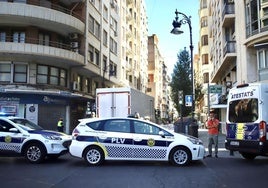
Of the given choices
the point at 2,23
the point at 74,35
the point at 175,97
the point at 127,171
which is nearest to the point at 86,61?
the point at 74,35

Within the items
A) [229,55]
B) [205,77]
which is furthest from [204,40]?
[229,55]

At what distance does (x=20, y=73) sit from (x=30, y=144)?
52.5ft

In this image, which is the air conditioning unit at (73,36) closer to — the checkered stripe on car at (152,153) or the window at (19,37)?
the window at (19,37)

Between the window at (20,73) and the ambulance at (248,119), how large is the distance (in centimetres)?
1867

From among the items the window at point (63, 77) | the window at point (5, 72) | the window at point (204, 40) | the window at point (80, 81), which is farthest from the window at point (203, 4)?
the window at point (5, 72)

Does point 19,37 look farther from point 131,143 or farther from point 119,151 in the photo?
point 131,143

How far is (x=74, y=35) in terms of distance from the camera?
30.8m

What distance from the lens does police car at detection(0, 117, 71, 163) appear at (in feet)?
40.5

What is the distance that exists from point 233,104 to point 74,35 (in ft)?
67.8

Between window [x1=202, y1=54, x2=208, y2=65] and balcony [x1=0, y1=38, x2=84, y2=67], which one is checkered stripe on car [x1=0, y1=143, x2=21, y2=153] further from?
window [x1=202, y1=54, x2=208, y2=65]

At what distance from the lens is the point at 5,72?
27016 mm

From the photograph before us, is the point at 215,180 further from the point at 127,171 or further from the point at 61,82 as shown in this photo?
the point at 61,82

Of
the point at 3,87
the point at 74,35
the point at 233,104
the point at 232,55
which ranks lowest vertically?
the point at 233,104

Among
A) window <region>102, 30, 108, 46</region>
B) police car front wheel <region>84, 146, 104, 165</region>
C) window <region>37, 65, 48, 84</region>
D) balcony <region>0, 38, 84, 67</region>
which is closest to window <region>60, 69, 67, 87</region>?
balcony <region>0, 38, 84, 67</region>
